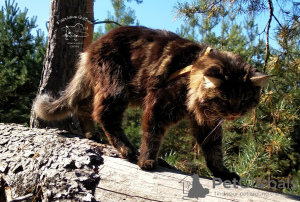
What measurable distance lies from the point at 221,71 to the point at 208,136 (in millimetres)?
690

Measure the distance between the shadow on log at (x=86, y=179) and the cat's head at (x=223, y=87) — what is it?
1.84 feet

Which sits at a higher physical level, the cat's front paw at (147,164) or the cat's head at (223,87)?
the cat's head at (223,87)

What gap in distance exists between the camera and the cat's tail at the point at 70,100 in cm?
280

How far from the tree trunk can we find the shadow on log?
97 cm

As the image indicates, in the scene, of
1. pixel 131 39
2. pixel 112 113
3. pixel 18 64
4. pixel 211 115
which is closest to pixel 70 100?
pixel 112 113

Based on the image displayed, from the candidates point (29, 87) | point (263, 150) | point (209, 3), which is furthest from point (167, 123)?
point (29, 87)

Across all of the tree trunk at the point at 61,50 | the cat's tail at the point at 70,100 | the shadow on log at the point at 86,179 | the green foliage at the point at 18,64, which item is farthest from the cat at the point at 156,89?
the green foliage at the point at 18,64

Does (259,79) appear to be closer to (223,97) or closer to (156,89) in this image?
(223,97)

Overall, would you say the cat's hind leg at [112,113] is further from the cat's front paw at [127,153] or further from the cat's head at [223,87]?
the cat's head at [223,87]

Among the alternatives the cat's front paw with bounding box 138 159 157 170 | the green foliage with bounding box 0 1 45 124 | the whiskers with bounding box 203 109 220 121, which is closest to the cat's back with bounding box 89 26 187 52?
the whiskers with bounding box 203 109 220 121

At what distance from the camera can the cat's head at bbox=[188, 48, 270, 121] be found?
2111 mm

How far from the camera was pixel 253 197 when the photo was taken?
1801 mm

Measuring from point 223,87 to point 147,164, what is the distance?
0.84 m

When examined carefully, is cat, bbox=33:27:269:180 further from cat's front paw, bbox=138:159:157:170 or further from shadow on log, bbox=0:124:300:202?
shadow on log, bbox=0:124:300:202
